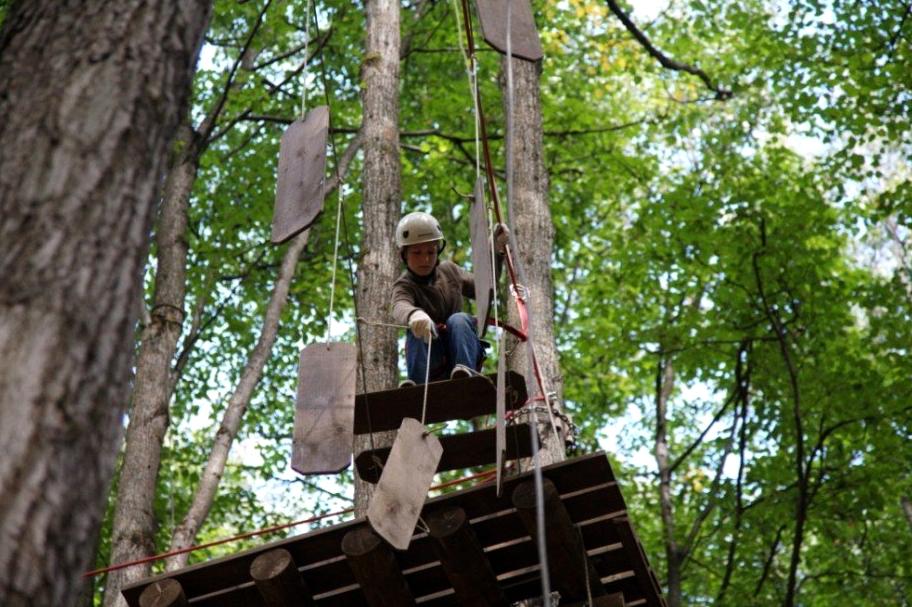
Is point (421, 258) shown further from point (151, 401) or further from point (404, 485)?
point (151, 401)

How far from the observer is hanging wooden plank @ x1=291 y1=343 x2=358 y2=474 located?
460 centimetres

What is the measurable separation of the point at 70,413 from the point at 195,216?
441 inches

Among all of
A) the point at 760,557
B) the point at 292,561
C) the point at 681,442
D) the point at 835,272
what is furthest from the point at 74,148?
the point at 681,442

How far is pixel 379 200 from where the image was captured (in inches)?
287

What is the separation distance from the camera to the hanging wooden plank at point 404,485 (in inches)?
161

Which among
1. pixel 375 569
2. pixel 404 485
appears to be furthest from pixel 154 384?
pixel 404 485

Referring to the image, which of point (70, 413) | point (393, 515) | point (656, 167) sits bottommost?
point (70, 413)

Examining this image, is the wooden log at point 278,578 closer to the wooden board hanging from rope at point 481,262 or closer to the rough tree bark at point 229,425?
the wooden board hanging from rope at point 481,262

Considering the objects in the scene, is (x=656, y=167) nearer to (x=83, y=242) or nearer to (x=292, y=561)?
(x=292, y=561)

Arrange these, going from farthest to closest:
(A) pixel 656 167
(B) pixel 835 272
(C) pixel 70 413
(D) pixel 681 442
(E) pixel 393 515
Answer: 1. (D) pixel 681 442
2. (A) pixel 656 167
3. (B) pixel 835 272
4. (E) pixel 393 515
5. (C) pixel 70 413

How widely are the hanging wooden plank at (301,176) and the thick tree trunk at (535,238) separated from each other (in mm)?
1211

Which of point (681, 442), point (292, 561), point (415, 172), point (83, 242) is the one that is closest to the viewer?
point (83, 242)

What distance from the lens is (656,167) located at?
15.4 metres

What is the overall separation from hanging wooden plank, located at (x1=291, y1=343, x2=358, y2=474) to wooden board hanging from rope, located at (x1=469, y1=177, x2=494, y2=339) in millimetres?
763
